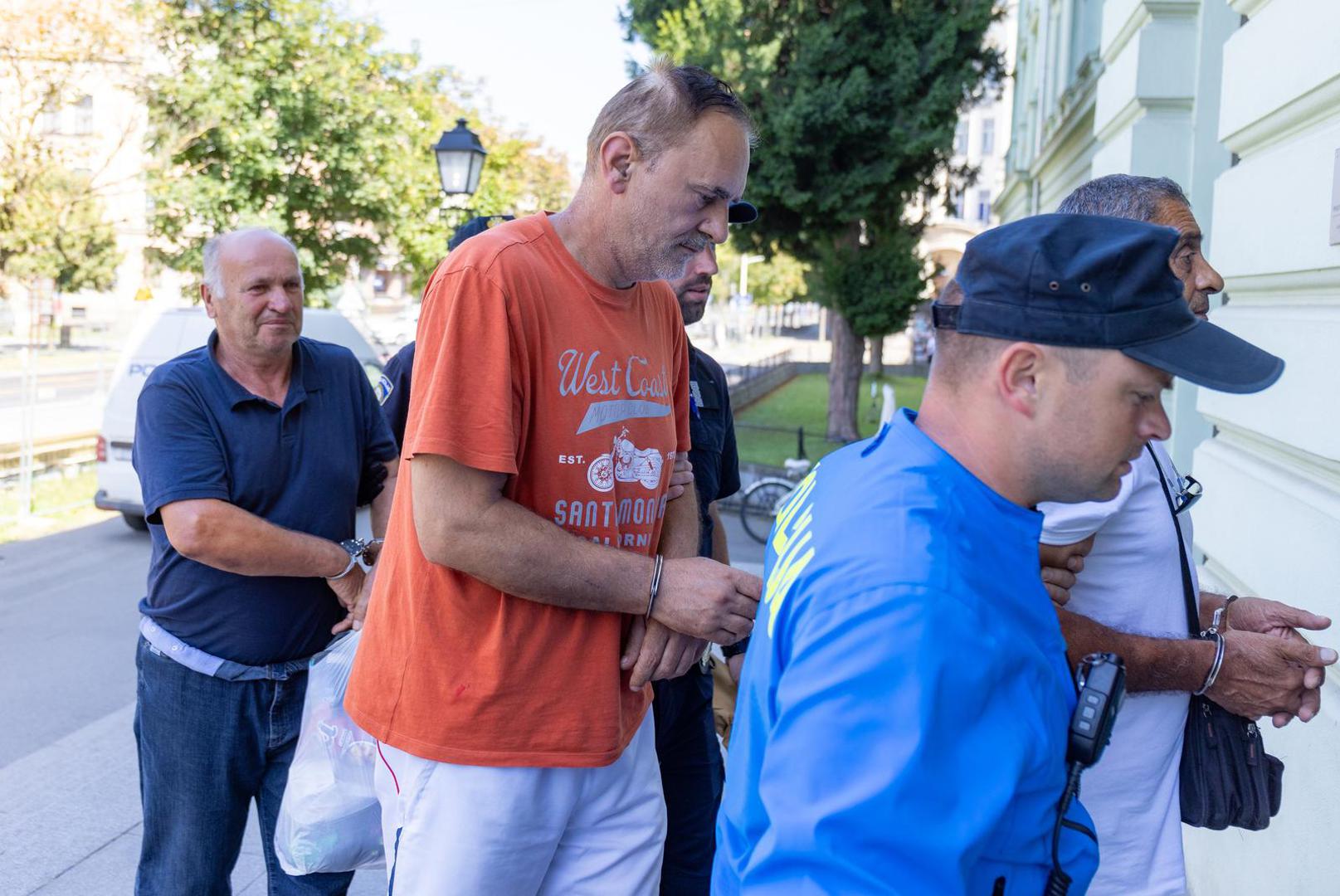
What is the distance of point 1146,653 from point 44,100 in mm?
16525

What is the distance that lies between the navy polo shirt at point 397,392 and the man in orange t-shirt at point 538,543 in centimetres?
152

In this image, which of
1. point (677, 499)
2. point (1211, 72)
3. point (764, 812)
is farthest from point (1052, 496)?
point (1211, 72)

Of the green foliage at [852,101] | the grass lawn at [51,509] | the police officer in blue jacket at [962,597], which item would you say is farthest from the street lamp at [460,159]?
the police officer in blue jacket at [962,597]

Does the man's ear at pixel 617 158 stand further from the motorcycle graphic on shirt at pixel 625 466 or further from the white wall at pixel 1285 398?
the white wall at pixel 1285 398

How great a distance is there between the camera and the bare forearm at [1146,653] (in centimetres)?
190

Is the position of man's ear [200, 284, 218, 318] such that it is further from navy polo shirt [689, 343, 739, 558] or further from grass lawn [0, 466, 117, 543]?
grass lawn [0, 466, 117, 543]

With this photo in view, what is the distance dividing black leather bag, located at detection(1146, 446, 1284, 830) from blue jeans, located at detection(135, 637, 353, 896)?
2.06 meters

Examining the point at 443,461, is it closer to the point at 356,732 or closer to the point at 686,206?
the point at 686,206

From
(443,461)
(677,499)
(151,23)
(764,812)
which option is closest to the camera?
(764,812)

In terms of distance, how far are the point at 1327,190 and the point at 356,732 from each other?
2643 mm

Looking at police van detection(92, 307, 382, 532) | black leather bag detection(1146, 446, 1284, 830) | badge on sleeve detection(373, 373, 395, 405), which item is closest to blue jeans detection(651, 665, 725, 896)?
black leather bag detection(1146, 446, 1284, 830)

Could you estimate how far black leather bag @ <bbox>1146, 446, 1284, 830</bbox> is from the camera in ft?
6.97

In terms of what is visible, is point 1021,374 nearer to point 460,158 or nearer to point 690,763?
point 690,763

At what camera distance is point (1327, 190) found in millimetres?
2836
